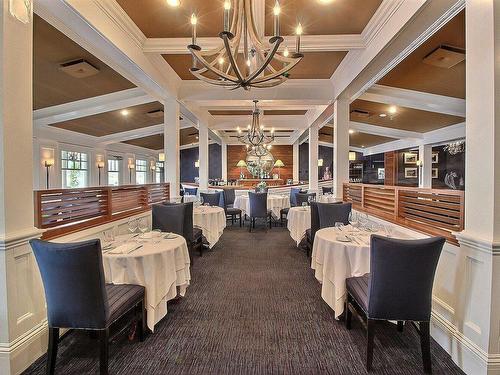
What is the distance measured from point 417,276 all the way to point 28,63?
10.2ft

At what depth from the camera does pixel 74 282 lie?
5.69 feet

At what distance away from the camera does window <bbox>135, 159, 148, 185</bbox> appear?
1352cm

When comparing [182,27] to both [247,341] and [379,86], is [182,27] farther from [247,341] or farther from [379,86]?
[379,86]

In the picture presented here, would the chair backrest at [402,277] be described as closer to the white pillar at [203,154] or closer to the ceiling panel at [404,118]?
the ceiling panel at [404,118]

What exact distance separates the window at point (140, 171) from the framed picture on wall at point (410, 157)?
41.1 ft

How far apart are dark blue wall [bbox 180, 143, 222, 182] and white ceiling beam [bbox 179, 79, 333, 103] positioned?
8.71 m

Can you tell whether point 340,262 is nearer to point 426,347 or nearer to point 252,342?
point 426,347

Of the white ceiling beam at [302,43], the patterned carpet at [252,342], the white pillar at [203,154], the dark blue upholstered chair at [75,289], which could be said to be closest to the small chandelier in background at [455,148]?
the white ceiling beam at [302,43]

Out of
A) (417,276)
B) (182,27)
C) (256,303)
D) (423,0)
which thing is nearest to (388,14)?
(423,0)

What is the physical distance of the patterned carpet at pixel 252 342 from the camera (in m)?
1.93

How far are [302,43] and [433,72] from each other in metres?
2.43

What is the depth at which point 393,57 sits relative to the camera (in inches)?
137

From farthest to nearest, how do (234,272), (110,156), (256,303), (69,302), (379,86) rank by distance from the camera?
(110,156) < (379,86) < (234,272) < (256,303) < (69,302)

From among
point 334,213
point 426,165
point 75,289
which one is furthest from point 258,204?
point 426,165
